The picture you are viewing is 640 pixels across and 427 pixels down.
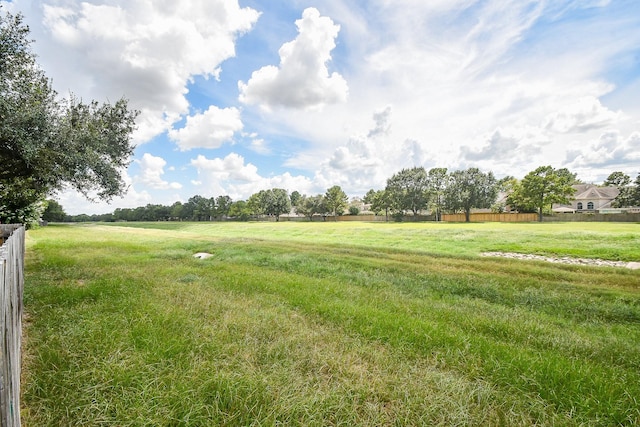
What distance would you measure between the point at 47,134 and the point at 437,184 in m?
66.9

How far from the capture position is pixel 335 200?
3187 inches

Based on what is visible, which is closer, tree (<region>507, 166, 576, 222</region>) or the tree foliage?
tree (<region>507, 166, 576, 222</region>)

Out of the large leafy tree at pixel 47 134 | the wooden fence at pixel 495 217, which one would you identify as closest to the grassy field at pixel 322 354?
the large leafy tree at pixel 47 134

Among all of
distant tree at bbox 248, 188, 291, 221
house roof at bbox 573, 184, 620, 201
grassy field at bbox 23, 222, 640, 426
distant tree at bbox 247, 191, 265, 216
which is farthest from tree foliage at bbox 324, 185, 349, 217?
grassy field at bbox 23, 222, 640, 426

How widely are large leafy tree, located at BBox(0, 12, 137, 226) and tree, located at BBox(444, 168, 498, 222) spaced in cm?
6076

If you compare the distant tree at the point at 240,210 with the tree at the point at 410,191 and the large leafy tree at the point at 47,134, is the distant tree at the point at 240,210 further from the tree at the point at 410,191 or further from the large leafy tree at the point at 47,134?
the large leafy tree at the point at 47,134

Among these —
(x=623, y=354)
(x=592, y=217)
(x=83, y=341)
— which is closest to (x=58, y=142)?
(x=83, y=341)

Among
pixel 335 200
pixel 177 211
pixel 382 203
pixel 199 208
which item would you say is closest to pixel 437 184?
pixel 382 203

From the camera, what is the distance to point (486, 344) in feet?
14.9

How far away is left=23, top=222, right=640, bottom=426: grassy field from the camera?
299 centimetres

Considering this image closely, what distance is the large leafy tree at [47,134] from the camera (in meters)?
7.99

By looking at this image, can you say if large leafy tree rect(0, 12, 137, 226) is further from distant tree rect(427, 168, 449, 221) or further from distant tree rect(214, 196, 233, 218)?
distant tree rect(214, 196, 233, 218)

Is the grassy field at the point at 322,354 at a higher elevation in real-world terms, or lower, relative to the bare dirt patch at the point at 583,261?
higher

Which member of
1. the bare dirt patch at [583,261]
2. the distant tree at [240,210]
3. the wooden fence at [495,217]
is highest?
the distant tree at [240,210]
